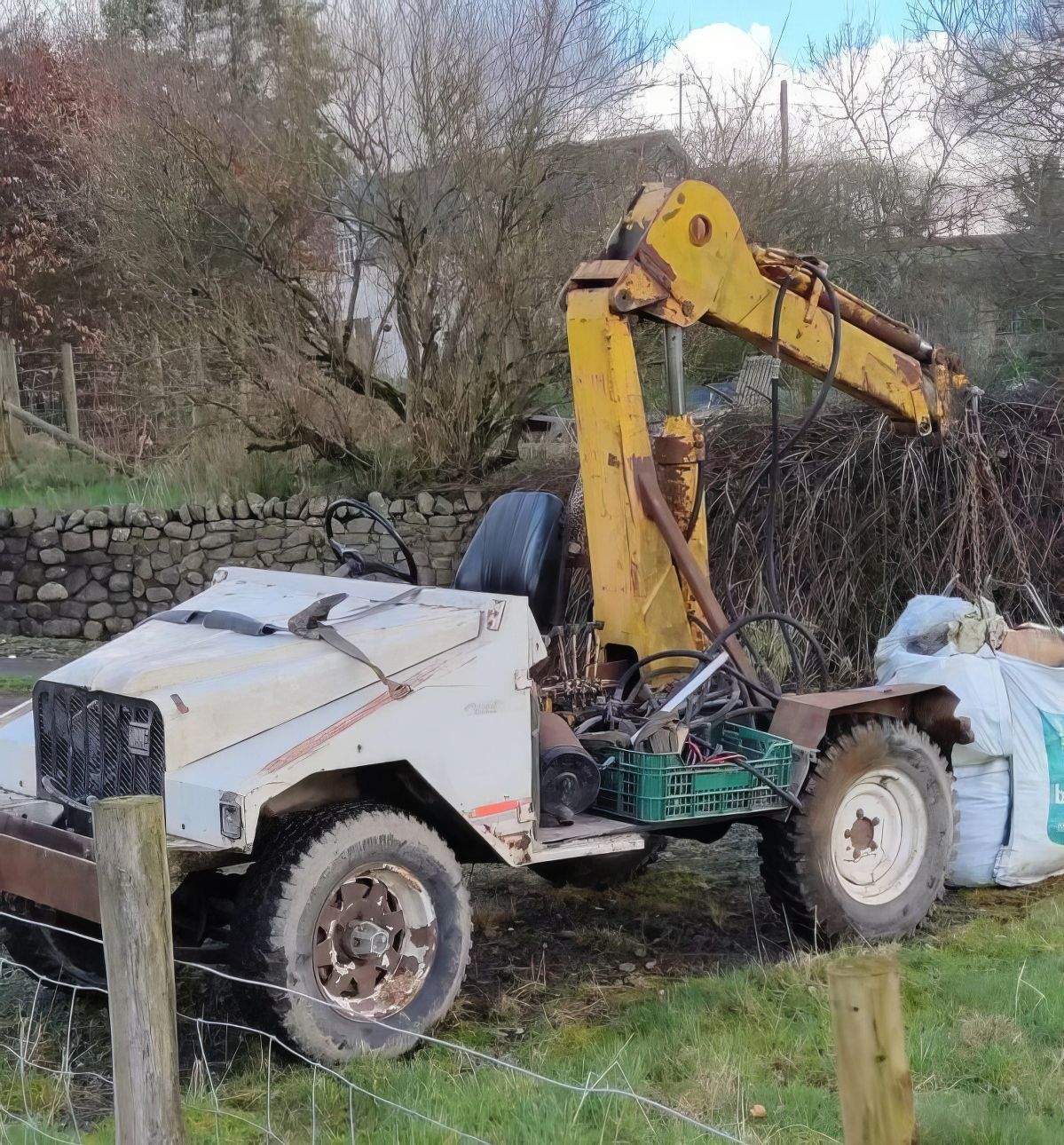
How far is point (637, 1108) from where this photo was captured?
11.2ft

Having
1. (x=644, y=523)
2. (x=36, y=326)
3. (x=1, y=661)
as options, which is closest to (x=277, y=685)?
(x=644, y=523)

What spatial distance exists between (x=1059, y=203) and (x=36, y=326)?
46.3 ft

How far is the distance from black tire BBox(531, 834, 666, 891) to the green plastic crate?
966 millimetres

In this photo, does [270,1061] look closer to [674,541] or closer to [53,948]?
[53,948]

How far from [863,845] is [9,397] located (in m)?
15.2

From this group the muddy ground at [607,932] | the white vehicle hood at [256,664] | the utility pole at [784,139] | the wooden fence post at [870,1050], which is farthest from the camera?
the utility pole at [784,139]

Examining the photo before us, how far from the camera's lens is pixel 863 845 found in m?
5.20

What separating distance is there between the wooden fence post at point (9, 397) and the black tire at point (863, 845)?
14272 millimetres

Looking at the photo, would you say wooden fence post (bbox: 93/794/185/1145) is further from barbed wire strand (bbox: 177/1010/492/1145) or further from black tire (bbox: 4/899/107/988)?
black tire (bbox: 4/899/107/988)

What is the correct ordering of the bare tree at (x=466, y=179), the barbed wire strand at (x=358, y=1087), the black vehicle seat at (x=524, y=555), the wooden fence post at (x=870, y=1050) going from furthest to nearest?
1. the bare tree at (x=466, y=179)
2. the black vehicle seat at (x=524, y=555)
3. the barbed wire strand at (x=358, y=1087)
4. the wooden fence post at (x=870, y=1050)

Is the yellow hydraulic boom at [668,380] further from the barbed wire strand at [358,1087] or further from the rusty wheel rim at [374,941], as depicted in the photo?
the barbed wire strand at [358,1087]

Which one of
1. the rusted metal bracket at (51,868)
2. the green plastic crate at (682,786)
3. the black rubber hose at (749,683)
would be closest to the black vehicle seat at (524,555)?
the black rubber hose at (749,683)

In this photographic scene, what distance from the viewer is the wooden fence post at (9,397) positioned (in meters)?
17.0

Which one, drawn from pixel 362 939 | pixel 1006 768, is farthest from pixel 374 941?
pixel 1006 768
